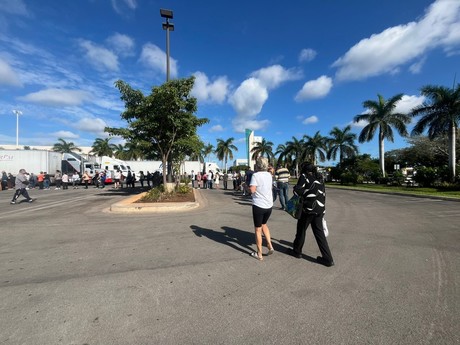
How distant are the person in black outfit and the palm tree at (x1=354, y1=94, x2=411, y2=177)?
32.8 m

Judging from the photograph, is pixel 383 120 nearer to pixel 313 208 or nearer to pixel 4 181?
pixel 313 208

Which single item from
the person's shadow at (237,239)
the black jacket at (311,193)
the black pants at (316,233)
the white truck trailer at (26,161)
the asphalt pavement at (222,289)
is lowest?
the asphalt pavement at (222,289)

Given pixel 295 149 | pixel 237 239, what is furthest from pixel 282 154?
pixel 237 239

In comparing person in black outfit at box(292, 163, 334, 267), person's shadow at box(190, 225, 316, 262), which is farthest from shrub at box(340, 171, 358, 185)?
person in black outfit at box(292, 163, 334, 267)

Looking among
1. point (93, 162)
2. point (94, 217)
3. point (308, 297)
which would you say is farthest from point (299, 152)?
point (308, 297)

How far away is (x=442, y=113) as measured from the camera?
26.3 meters

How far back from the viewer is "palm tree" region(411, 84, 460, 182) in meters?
25.7

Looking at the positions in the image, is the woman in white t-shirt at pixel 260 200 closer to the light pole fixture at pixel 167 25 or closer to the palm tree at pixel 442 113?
the light pole fixture at pixel 167 25

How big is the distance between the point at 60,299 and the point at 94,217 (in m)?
6.32

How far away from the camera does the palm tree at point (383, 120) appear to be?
33219 millimetres

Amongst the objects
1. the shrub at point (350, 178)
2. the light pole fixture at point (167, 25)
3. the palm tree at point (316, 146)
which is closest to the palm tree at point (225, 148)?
the palm tree at point (316, 146)

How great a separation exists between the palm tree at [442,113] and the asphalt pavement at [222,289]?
2560cm

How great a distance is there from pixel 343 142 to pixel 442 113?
19926mm

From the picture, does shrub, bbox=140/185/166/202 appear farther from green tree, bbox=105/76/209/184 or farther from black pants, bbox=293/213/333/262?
black pants, bbox=293/213/333/262
